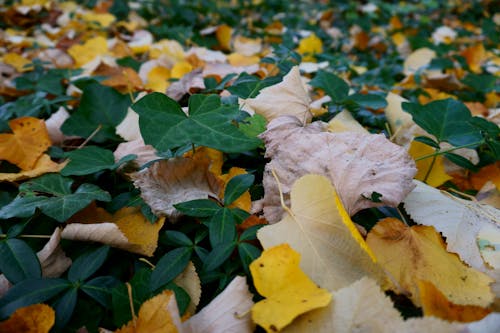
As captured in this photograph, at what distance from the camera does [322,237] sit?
68cm

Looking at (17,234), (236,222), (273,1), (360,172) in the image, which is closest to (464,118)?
(360,172)

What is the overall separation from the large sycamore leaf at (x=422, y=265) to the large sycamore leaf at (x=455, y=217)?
0.05 meters

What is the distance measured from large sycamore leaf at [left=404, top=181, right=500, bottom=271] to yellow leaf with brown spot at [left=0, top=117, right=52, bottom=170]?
0.94 meters

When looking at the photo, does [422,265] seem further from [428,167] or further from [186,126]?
[186,126]

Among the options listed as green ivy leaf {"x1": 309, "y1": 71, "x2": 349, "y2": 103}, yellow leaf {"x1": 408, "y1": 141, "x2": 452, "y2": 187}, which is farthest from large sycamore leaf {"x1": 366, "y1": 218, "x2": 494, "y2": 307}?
green ivy leaf {"x1": 309, "y1": 71, "x2": 349, "y2": 103}

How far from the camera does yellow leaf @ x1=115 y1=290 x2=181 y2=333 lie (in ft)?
1.98

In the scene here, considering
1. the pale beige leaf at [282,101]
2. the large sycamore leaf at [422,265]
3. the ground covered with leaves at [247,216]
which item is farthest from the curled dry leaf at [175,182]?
the large sycamore leaf at [422,265]

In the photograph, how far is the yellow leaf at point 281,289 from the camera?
0.59m

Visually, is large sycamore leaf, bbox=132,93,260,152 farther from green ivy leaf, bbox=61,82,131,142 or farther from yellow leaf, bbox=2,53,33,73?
yellow leaf, bbox=2,53,33,73

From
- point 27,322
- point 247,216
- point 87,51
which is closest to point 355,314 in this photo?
point 247,216

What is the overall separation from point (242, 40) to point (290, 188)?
1.97 meters

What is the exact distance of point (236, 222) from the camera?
772mm

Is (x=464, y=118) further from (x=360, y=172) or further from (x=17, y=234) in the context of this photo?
(x=17, y=234)

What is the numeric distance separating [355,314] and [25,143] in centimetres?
94
